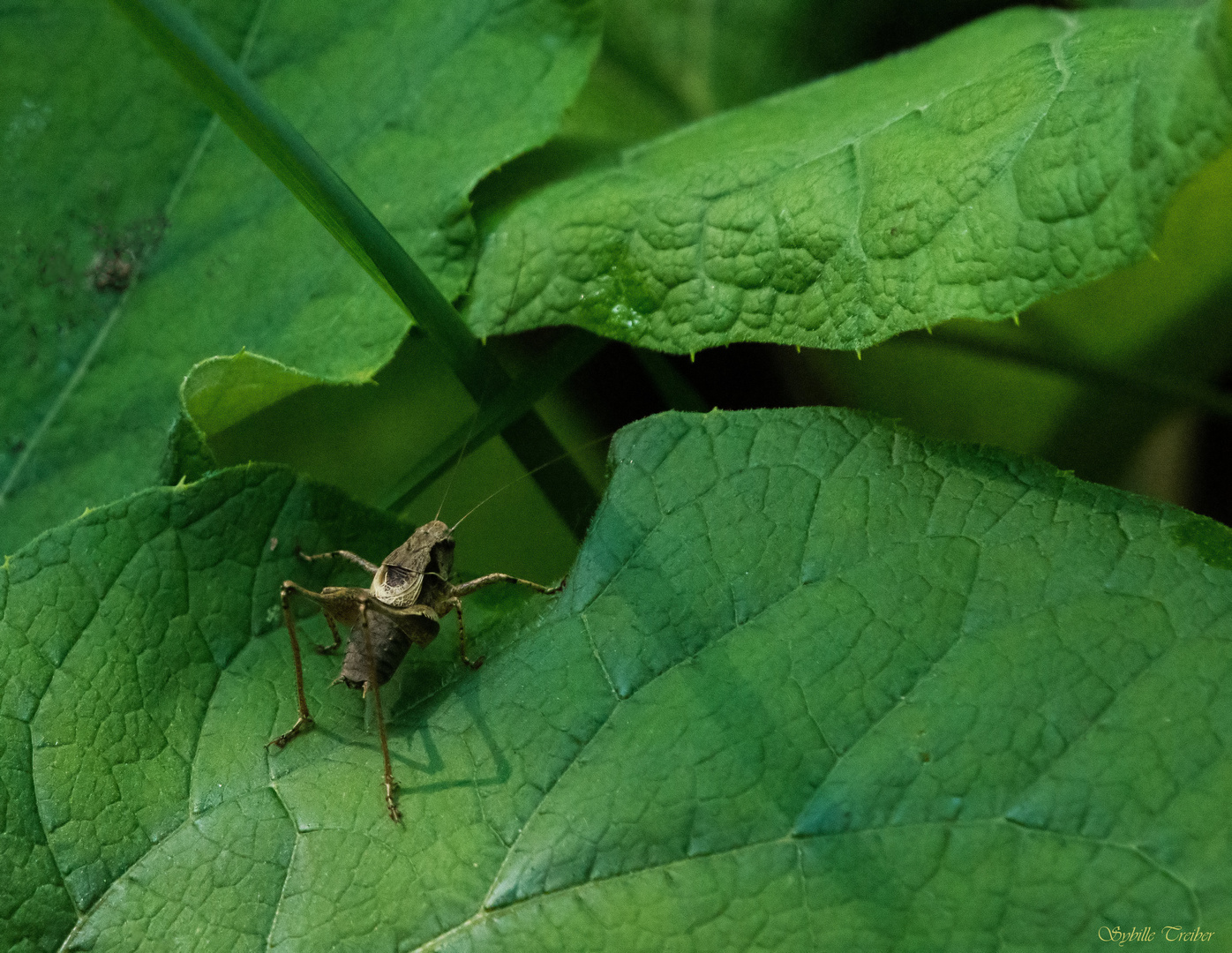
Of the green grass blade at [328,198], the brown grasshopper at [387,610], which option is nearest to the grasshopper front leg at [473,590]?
the brown grasshopper at [387,610]

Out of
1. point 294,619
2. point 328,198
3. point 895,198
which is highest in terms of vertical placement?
point 328,198

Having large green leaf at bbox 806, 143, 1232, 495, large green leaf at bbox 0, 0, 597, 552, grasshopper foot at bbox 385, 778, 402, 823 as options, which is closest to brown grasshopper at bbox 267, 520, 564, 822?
grasshopper foot at bbox 385, 778, 402, 823

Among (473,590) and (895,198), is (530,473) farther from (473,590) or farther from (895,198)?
(895,198)

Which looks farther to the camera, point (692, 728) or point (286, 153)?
point (286, 153)

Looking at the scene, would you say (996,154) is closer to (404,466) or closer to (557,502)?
(557,502)

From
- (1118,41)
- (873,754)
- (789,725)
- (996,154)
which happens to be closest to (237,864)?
(789,725)

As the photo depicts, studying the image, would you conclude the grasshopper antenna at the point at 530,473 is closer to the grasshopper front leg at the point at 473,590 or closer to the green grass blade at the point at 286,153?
the grasshopper front leg at the point at 473,590

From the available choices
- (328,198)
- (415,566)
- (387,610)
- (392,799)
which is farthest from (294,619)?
(328,198)
